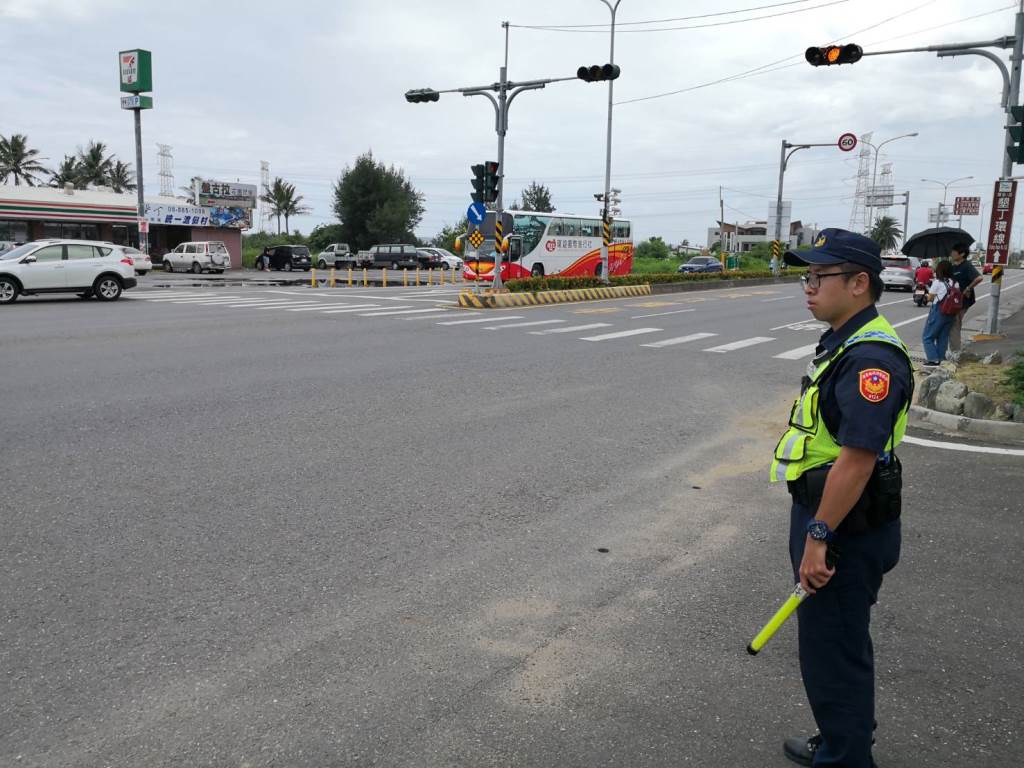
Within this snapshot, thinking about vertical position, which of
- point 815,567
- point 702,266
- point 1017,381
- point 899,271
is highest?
point 702,266

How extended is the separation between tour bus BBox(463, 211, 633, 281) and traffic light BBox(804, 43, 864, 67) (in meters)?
18.0

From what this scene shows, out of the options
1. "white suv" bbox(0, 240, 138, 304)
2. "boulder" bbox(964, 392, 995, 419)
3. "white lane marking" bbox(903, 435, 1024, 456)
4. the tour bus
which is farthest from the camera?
the tour bus

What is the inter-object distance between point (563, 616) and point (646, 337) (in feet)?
40.1

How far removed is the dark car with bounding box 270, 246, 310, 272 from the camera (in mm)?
50875

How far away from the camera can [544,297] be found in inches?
1013

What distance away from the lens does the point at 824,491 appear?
238cm

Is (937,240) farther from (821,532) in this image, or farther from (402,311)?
(402,311)

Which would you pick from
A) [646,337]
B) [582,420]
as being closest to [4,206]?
[646,337]

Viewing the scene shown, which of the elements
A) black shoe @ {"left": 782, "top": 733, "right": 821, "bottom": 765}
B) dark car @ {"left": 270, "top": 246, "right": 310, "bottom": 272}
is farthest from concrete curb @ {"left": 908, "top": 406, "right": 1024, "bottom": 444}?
dark car @ {"left": 270, "top": 246, "right": 310, "bottom": 272}

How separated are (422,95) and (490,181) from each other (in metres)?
3.39

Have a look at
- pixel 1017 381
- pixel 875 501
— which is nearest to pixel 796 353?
pixel 1017 381

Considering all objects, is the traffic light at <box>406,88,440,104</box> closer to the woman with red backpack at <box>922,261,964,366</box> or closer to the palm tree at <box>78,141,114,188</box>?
the woman with red backpack at <box>922,261,964,366</box>

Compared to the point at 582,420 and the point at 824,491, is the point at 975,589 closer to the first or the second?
the point at 824,491

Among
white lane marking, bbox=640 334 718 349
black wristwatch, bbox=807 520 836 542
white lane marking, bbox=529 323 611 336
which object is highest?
black wristwatch, bbox=807 520 836 542
